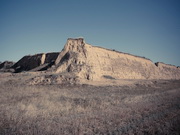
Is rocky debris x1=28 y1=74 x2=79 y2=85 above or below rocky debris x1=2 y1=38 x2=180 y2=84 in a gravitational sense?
below

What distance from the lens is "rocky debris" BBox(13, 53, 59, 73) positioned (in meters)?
26.7

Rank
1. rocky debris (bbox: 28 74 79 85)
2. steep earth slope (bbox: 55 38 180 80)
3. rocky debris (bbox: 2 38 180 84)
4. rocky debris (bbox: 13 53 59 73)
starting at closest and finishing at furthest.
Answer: rocky debris (bbox: 28 74 79 85) → rocky debris (bbox: 2 38 180 84) → steep earth slope (bbox: 55 38 180 80) → rocky debris (bbox: 13 53 59 73)

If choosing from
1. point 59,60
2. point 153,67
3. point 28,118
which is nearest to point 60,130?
point 28,118

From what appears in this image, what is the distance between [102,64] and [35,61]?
15730 millimetres

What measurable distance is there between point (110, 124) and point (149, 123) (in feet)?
5.35

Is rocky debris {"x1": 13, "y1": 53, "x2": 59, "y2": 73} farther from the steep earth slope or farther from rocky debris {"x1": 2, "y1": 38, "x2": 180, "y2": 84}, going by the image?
the steep earth slope

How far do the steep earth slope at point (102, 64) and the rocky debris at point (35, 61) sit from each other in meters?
3.84

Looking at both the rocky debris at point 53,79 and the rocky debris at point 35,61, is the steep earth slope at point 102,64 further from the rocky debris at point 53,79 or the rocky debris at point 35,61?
the rocky debris at point 35,61

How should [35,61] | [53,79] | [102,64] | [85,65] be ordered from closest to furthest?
[53,79], [85,65], [35,61], [102,64]

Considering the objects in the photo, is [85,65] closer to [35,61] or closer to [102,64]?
[102,64]

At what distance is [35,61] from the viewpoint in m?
28.7

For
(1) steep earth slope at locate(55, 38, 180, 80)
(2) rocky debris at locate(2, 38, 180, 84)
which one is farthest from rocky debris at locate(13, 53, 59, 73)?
(1) steep earth slope at locate(55, 38, 180, 80)

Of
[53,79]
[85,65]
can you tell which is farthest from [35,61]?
[53,79]

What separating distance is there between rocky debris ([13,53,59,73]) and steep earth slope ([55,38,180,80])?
3.84 meters
